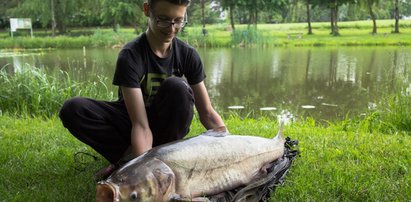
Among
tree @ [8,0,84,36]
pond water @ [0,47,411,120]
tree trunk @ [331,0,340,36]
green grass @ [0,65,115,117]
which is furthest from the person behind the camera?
tree @ [8,0,84,36]

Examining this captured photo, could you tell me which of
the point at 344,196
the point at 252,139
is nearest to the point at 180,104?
the point at 252,139

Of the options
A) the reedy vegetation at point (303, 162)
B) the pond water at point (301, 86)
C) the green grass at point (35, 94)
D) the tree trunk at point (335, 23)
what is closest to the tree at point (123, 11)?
the tree trunk at point (335, 23)

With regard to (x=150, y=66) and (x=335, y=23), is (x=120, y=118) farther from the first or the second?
(x=335, y=23)

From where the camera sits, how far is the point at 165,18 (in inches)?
81.6

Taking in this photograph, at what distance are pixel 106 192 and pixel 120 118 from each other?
835 mm

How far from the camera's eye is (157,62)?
2.28 metres

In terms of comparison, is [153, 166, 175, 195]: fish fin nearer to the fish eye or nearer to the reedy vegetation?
the fish eye

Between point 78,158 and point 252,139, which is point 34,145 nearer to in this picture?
point 78,158

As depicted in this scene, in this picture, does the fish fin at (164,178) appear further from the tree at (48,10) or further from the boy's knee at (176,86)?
the tree at (48,10)

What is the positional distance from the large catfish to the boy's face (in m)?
0.56

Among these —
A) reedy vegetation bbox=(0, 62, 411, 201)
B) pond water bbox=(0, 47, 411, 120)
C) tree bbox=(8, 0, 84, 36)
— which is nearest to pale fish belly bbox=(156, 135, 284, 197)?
reedy vegetation bbox=(0, 62, 411, 201)

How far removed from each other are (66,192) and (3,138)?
4.90 ft

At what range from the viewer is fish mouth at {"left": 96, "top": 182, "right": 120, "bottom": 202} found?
1574mm

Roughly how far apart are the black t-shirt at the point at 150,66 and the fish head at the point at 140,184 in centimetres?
55
